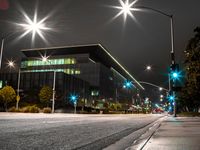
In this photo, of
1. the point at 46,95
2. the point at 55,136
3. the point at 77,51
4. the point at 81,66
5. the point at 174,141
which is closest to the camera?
the point at 174,141

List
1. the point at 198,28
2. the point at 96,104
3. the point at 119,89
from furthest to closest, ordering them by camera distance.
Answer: the point at 119,89 < the point at 96,104 < the point at 198,28

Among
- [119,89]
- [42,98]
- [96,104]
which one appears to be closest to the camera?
[42,98]

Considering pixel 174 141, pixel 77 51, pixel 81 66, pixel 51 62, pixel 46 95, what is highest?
pixel 77 51

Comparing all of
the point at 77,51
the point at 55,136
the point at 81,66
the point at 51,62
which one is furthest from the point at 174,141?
the point at 51,62

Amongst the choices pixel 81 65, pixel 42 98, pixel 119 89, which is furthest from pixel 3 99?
pixel 119 89

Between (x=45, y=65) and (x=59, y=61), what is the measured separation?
599cm

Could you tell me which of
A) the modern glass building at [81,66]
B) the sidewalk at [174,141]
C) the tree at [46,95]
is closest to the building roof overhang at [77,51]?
the modern glass building at [81,66]

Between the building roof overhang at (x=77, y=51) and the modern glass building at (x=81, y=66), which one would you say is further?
the building roof overhang at (x=77, y=51)

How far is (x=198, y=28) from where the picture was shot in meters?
32.3

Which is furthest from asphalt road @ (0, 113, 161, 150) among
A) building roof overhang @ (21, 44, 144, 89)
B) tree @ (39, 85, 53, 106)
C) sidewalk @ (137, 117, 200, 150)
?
building roof overhang @ (21, 44, 144, 89)

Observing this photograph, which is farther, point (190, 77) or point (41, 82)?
point (41, 82)

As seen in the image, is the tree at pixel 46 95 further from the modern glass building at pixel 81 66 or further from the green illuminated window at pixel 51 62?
the green illuminated window at pixel 51 62

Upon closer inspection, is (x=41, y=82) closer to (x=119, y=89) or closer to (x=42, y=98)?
(x=42, y=98)

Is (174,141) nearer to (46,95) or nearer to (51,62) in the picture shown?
(46,95)
